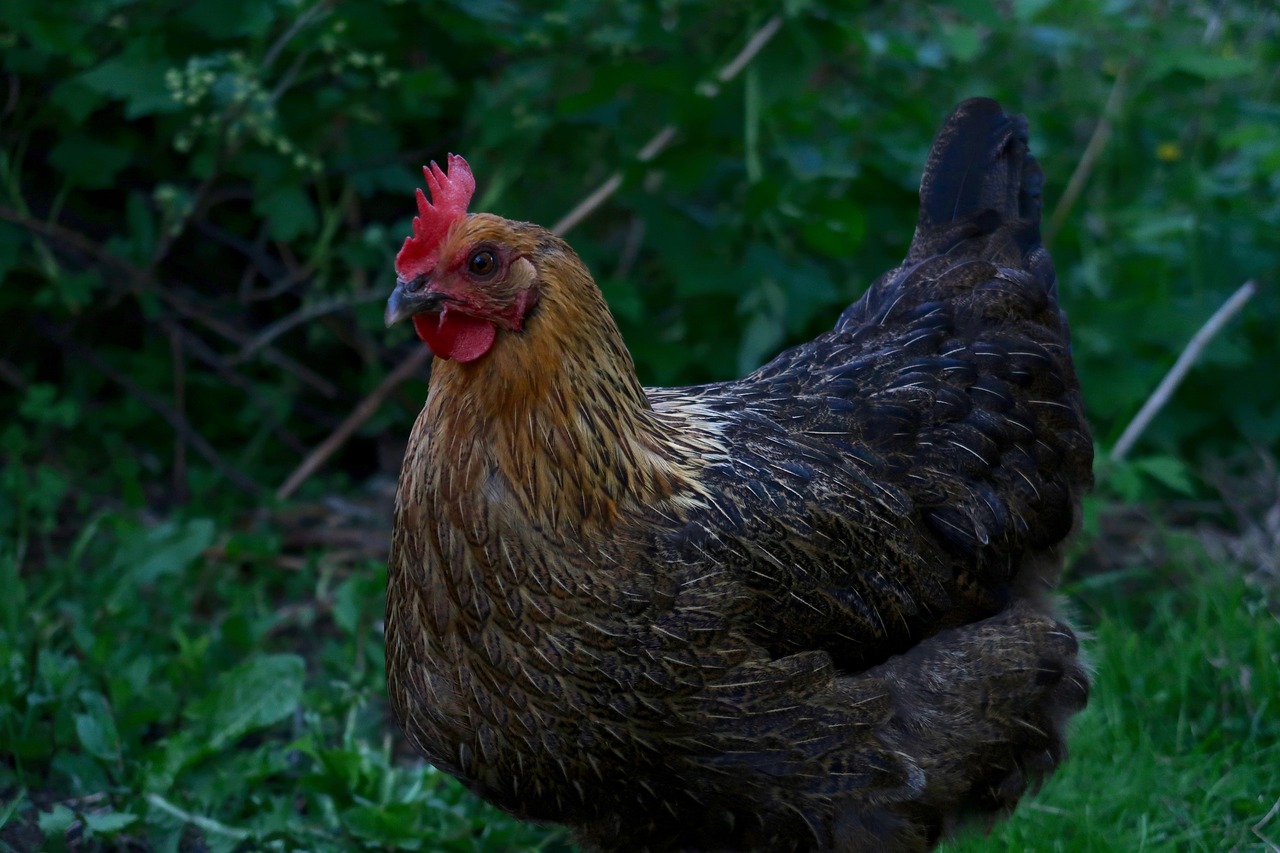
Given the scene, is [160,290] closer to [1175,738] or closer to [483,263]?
[483,263]

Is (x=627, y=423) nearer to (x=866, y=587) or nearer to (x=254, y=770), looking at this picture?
(x=866, y=587)

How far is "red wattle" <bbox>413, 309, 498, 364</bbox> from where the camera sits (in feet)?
8.51

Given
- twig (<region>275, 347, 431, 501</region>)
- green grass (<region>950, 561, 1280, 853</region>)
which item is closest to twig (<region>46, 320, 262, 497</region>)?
twig (<region>275, 347, 431, 501</region>)

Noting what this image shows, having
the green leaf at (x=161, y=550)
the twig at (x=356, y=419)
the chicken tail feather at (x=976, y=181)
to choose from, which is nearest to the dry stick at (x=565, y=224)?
the twig at (x=356, y=419)

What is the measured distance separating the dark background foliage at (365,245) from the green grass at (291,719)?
21 mm

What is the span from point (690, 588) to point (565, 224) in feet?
7.49

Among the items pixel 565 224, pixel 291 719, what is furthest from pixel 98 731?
pixel 565 224

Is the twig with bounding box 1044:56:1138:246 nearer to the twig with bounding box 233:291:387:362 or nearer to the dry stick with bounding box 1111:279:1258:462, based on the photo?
the dry stick with bounding box 1111:279:1258:462

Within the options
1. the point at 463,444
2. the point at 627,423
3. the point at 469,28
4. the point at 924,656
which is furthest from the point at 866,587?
the point at 469,28

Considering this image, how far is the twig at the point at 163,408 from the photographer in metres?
4.82

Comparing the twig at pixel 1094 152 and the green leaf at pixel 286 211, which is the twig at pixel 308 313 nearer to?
the green leaf at pixel 286 211

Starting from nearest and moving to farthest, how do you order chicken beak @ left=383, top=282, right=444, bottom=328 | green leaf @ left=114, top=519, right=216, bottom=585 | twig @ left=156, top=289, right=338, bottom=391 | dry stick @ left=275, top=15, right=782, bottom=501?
chicken beak @ left=383, top=282, right=444, bottom=328, green leaf @ left=114, top=519, right=216, bottom=585, dry stick @ left=275, top=15, right=782, bottom=501, twig @ left=156, top=289, right=338, bottom=391

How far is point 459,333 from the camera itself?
2605 millimetres

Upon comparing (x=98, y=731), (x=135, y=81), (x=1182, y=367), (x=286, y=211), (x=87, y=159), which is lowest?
(x=98, y=731)
